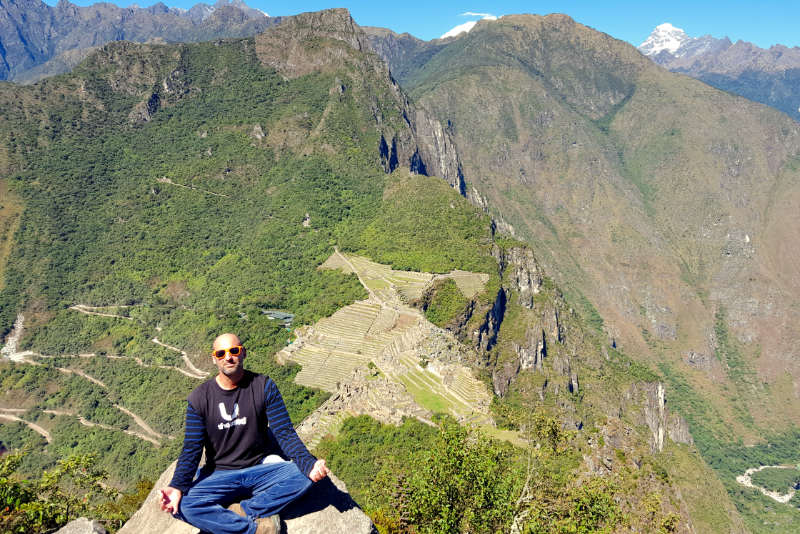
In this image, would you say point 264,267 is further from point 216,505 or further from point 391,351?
point 216,505

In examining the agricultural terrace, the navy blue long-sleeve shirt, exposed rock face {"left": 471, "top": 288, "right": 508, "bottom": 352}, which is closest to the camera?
the navy blue long-sleeve shirt

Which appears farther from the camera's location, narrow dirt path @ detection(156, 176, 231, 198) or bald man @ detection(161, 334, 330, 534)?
narrow dirt path @ detection(156, 176, 231, 198)

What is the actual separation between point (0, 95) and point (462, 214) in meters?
124

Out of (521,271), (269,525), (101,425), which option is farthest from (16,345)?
(269,525)

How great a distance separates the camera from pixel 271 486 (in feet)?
27.1

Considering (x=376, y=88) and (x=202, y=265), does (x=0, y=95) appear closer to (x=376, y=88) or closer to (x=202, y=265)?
(x=202, y=265)

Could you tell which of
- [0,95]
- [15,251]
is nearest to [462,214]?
[15,251]

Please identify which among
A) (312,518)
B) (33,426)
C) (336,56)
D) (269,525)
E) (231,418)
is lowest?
(33,426)

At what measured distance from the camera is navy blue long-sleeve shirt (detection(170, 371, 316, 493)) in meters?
8.20

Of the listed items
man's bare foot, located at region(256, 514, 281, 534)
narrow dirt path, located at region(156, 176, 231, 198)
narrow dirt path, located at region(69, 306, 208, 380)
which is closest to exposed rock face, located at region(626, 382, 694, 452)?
narrow dirt path, located at region(69, 306, 208, 380)

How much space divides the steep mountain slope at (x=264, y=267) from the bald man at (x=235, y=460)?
1115 centimetres

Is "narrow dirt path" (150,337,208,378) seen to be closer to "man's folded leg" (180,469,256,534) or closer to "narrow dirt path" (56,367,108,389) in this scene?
"narrow dirt path" (56,367,108,389)

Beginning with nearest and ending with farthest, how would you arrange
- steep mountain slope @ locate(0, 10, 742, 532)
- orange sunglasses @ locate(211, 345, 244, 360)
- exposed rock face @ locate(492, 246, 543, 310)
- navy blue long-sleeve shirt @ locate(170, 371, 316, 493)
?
orange sunglasses @ locate(211, 345, 244, 360) → navy blue long-sleeve shirt @ locate(170, 371, 316, 493) → steep mountain slope @ locate(0, 10, 742, 532) → exposed rock face @ locate(492, 246, 543, 310)

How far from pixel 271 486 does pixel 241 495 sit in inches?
23.3
